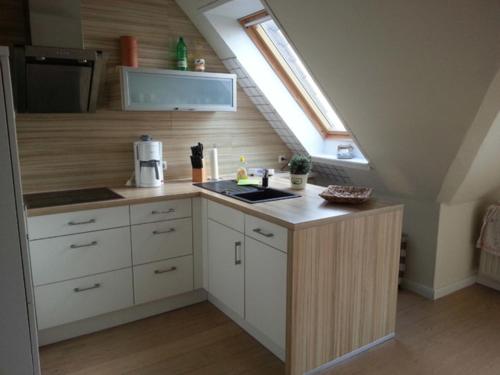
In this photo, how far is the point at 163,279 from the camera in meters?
2.65

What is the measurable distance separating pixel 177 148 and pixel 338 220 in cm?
158

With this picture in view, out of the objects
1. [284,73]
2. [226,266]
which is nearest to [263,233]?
[226,266]

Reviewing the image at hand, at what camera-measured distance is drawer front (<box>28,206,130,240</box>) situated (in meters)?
2.20

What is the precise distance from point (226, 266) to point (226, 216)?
33 centimetres

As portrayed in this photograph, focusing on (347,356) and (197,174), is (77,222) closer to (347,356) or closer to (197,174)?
(197,174)

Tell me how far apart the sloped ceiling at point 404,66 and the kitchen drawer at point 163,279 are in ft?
4.84

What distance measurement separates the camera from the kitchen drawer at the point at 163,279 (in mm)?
2568

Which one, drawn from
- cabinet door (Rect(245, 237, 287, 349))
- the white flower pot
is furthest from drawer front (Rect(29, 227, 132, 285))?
the white flower pot

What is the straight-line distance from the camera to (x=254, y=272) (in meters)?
2.22

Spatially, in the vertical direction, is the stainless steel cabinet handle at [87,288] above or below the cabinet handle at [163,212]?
below

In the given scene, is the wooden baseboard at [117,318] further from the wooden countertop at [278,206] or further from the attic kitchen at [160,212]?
the wooden countertop at [278,206]

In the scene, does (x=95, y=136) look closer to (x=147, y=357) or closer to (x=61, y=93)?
(x=61, y=93)

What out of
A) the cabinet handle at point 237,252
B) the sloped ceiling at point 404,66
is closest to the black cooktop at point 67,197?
the cabinet handle at point 237,252

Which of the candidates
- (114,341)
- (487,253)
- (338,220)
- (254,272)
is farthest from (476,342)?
(114,341)
